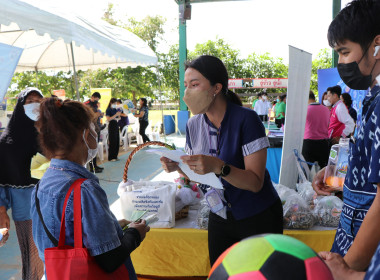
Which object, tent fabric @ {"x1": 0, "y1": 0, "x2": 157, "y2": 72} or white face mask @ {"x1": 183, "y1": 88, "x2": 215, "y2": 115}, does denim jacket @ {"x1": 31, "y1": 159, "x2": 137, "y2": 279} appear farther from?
tent fabric @ {"x1": 0, "y1": 0, "x2": 157, "y2": 72}

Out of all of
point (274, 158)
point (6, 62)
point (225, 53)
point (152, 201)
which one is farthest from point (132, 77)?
point (152, 201)

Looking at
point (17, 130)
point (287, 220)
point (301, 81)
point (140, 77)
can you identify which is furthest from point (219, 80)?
point (140, 77)

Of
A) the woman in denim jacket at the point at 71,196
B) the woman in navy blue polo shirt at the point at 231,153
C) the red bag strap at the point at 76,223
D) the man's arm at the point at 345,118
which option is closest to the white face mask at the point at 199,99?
the woman in navy blue polo shirt at the point at 231,153

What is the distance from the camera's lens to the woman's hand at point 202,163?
137 cm

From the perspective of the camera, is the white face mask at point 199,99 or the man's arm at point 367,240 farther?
the white face mask at point 199,99

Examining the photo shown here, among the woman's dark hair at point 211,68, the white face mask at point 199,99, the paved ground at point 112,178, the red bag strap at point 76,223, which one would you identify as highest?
the woman's dark hair at point 211,68

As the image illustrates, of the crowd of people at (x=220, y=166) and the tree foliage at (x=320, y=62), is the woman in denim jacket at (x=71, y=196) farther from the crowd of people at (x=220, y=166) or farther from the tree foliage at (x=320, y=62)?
the tree foliage at (x=320, y=62)

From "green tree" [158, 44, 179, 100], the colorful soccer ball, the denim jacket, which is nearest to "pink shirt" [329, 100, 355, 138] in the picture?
the denim jacket

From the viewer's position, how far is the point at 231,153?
1609 millimetres

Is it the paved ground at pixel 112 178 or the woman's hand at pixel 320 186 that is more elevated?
the woman's hand at pixel 320 186

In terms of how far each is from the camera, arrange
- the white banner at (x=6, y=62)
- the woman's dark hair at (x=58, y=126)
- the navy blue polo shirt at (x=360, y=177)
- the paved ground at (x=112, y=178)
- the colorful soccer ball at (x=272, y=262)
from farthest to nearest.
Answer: the paved ground at (x=112, y=178) → the white banner at (x=6, y=62) → the woman's dark hair at (x=58, y=126) → the navy blue polo shirt at (x=360, y=177) → the colorful soccer ball at (x=272, y=262)

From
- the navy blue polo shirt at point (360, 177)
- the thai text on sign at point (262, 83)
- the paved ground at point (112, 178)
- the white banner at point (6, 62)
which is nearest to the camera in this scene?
the navy blue polo shirt at point (360, 177)

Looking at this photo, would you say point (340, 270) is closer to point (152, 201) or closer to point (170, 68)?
point (152, 201)

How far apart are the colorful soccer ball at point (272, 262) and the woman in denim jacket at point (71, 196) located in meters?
0.76
